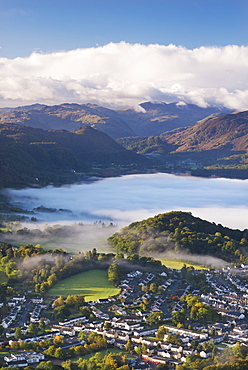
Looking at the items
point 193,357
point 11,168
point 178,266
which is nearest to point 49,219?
point 178,266

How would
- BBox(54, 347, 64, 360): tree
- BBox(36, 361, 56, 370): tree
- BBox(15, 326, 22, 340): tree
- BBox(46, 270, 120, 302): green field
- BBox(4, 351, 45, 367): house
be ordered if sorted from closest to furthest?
1. BBox(36, 361, 56, 370): tree
2. BBox(4, 351, 45, 367): house
3. BBox(54, 347, 64, 360): tree
4. BBox(15, 326, 22, 340): tree
5. BBox(46, 270, 120, 302): green field

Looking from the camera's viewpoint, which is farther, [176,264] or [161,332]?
[176,264]

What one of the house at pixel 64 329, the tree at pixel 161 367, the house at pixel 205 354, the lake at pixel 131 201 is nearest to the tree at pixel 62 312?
the house at pixel 64 329

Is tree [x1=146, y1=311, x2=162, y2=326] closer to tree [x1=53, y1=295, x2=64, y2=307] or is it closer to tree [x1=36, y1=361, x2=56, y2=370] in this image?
tree [x1=53, y1=295, x2=64, y2=307]

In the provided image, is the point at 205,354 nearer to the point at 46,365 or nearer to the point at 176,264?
the point at 46,365

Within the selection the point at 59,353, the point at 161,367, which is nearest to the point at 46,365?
the point at 59,353

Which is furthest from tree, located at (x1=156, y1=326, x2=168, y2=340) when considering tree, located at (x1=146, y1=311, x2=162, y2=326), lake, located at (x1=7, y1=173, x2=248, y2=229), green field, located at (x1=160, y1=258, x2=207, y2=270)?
lake, located at (x1=7, y1=173, x2=248, y2=229)

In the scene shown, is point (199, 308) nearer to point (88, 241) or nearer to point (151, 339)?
point (151, 339)

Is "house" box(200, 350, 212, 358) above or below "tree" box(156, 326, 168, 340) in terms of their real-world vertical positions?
below
